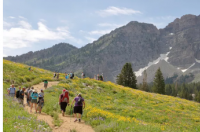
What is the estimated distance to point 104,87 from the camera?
32.9 m

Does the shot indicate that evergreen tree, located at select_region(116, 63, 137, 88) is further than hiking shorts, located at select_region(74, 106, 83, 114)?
Yes

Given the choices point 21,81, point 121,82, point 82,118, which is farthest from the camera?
point 121,82

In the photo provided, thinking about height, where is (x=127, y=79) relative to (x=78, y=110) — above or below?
above

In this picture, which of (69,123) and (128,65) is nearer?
(69,123)

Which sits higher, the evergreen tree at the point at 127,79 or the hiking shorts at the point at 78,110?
the evergreen tree at the point at 127,79

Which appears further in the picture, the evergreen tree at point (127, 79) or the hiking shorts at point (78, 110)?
the evergreen tree at point (127, 79)

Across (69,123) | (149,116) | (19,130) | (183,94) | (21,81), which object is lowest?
(183,94)

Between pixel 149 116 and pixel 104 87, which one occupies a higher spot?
pixel 104 87

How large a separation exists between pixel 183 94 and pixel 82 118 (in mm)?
126186

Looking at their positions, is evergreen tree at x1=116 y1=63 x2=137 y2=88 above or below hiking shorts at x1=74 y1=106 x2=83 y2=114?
above

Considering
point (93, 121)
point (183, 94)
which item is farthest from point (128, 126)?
point (183, 94)

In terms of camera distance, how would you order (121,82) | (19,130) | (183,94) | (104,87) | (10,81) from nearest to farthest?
(19,130) → (10,81) → (104,87) → (121,82) → (183,94)

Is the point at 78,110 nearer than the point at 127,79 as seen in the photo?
Yes

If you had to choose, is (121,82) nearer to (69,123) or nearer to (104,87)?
(104,87)
